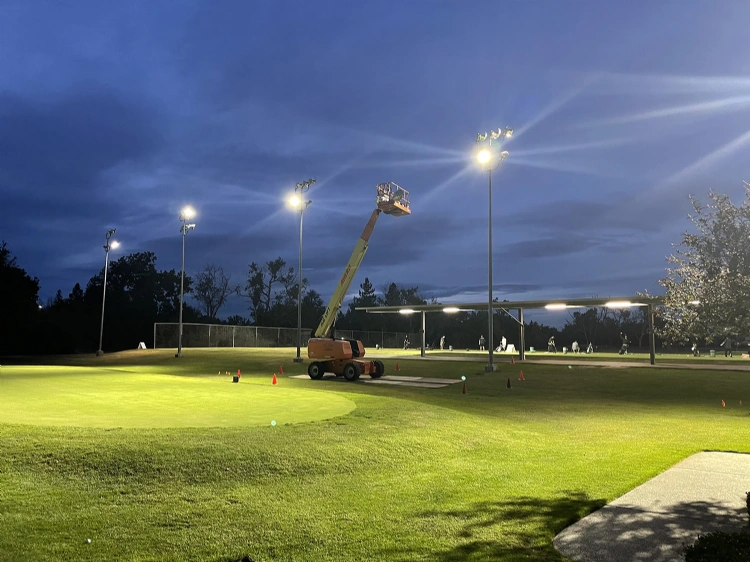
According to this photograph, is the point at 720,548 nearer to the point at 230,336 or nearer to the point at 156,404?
the point at 156,404

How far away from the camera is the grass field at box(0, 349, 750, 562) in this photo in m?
5.35

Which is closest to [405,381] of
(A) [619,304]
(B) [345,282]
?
(B) [345,282]

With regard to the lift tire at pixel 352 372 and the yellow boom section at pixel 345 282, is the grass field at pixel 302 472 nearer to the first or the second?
the lift tire at pixel 352 372

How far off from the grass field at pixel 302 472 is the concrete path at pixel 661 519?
242 millimetres

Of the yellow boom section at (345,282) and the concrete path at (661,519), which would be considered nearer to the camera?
the concrete path at (661,519)

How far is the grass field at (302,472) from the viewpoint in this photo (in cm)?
535

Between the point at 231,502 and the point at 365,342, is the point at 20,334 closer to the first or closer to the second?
the point at 365,342

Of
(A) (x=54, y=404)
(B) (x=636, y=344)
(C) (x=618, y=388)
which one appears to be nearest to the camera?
(A) (x=54, y=404)

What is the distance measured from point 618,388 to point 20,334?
58955 mm

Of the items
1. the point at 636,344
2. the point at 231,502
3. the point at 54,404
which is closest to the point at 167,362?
the point at 54,404

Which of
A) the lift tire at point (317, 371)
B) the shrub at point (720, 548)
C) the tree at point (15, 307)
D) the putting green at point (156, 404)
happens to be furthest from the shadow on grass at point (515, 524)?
the tree at point (15, 307)

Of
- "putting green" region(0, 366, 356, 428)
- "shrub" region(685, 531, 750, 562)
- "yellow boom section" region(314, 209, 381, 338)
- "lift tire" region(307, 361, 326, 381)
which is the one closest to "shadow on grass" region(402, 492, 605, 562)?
"shrub" region(685, 531, 750, 562)

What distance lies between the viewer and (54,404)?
12.0 m

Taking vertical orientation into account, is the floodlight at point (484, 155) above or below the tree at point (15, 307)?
above
